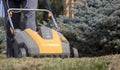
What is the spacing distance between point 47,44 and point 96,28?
7.64ft

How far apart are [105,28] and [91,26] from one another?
0.38 meters

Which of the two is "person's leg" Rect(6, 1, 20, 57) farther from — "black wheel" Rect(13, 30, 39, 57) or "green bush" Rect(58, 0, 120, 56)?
"green bush" Rect(58, 0, 120, 56)

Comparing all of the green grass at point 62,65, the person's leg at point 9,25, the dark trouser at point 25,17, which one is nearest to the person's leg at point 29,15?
the dark trouser at point 25,17

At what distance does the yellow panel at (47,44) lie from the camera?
5992 mm

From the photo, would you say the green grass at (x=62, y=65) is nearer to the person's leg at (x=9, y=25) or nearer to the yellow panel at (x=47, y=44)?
the yellow panel at (x=47, y=44)

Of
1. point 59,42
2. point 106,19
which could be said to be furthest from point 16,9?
point 106,19

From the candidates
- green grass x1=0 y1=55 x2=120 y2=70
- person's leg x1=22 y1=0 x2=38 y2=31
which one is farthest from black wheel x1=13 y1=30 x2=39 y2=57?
green grass x1=0 y1=55 x2=120 y2=70

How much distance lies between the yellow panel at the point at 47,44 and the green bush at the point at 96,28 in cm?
177

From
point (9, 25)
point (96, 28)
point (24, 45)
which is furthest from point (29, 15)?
point (96, 28)

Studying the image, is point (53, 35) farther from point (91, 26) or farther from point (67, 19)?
point (67, 19)

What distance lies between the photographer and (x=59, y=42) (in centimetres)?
619

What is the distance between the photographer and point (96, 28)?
817 cm

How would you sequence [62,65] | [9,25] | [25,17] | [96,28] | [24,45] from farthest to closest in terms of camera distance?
1. [96,28]
2. [9,25]
3. [25,17]
4. [24,45]
5. [62,65]

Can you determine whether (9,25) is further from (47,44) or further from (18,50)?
(47,44)
